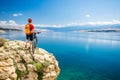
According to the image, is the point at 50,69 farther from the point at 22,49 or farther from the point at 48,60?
the point at 22,49

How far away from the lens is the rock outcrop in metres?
13.6

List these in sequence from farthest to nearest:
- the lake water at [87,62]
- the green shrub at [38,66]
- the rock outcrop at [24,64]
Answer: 1. the lake water at [87,62]
2. the green shrub at [38,66]
3. the rock outcrop at [24,64]

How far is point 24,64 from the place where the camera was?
49.5 ft

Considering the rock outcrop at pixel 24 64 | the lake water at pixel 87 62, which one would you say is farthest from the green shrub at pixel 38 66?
the lake water at pixel 87 62

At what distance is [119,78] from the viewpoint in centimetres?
2809

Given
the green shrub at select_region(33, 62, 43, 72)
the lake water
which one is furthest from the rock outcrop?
the lake water

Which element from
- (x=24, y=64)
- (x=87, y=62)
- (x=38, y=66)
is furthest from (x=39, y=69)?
(x=87, y=62)

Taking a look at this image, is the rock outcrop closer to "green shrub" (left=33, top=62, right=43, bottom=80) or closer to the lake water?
"green shrub" (left=33, top=62, right=43, bottom=80)

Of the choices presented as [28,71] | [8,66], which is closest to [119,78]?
[28,71]

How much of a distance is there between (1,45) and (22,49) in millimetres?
2288

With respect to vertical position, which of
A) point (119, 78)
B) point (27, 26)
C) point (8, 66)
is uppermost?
point (27, 26)

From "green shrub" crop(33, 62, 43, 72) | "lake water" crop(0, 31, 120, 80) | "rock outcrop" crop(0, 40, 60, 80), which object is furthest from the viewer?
"lake water" crop(0, 31, 120, 80)

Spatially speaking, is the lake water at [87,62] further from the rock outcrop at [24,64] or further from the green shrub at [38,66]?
the green shrub at [38,66]

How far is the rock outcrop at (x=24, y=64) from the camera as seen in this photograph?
13.6 meters
